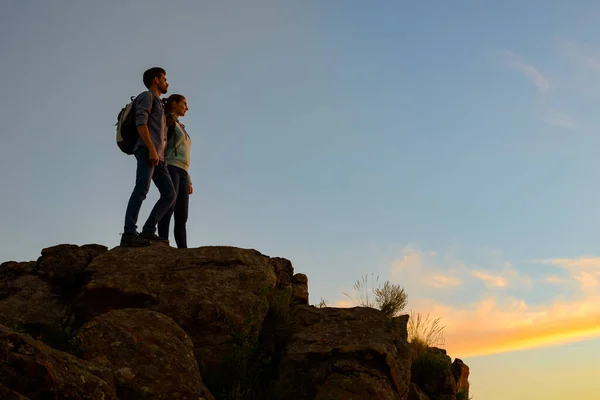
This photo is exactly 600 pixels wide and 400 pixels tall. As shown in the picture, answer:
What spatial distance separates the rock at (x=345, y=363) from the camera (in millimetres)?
6879

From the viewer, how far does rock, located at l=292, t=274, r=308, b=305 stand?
363 inches

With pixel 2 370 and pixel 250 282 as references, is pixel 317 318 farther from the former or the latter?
pixel 2 370

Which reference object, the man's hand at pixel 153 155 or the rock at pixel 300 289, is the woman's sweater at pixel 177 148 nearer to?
the man's hand at pixel 153 155

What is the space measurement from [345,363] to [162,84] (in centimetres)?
510

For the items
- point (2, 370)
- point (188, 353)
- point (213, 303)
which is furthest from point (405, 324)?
point (2, 370)

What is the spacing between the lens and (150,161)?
8.61 meters

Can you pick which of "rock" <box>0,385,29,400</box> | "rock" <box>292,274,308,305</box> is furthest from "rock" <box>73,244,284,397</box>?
"rock" <box>0,385,29,400</box>

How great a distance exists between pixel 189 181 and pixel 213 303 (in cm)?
308

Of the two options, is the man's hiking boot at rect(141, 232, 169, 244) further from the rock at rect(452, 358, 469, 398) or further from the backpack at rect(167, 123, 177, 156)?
the rock at rect(452, 358, 469, 398)

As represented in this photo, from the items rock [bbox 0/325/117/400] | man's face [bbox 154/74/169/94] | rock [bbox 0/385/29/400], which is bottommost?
rock [bbox 0/385/29/400]

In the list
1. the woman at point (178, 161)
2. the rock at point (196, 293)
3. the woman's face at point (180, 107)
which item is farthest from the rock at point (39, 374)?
the woman's face at point (180, 107)

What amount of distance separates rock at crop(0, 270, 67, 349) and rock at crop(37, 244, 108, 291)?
0.54 feet

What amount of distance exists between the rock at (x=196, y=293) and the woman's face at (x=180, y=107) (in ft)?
8.66

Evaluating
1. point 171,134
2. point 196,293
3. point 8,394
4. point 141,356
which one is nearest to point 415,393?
point 196,293
